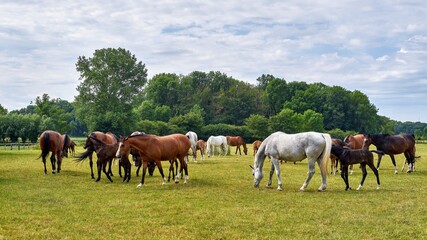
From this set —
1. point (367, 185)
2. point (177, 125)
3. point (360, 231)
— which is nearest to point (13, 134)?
point (177, 125)

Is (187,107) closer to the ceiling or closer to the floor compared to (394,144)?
closer to the ceiling

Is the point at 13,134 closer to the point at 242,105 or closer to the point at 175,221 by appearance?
the point at 242,105

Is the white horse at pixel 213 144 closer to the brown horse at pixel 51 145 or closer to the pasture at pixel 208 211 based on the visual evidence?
the brown horse at pixel 51 145

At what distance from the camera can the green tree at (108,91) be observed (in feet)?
179

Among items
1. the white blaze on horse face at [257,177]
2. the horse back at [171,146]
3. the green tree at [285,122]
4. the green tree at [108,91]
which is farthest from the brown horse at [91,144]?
the green tree at [285,122]

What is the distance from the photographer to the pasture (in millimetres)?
7363

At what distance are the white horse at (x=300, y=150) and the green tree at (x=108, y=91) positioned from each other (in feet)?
140

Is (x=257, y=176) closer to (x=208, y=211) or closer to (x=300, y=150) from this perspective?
(x=300, y=150)

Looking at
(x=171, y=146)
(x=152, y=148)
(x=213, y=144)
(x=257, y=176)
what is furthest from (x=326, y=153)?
(x=213, y=144)

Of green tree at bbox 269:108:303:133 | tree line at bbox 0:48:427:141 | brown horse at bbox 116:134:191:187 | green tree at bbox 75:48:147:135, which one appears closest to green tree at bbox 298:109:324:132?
tree line at bbox 0:48:427:141

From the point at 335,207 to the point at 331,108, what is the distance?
86772mm

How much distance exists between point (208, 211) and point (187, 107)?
8507 cm

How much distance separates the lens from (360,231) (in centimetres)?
745

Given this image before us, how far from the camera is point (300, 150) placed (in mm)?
12977
